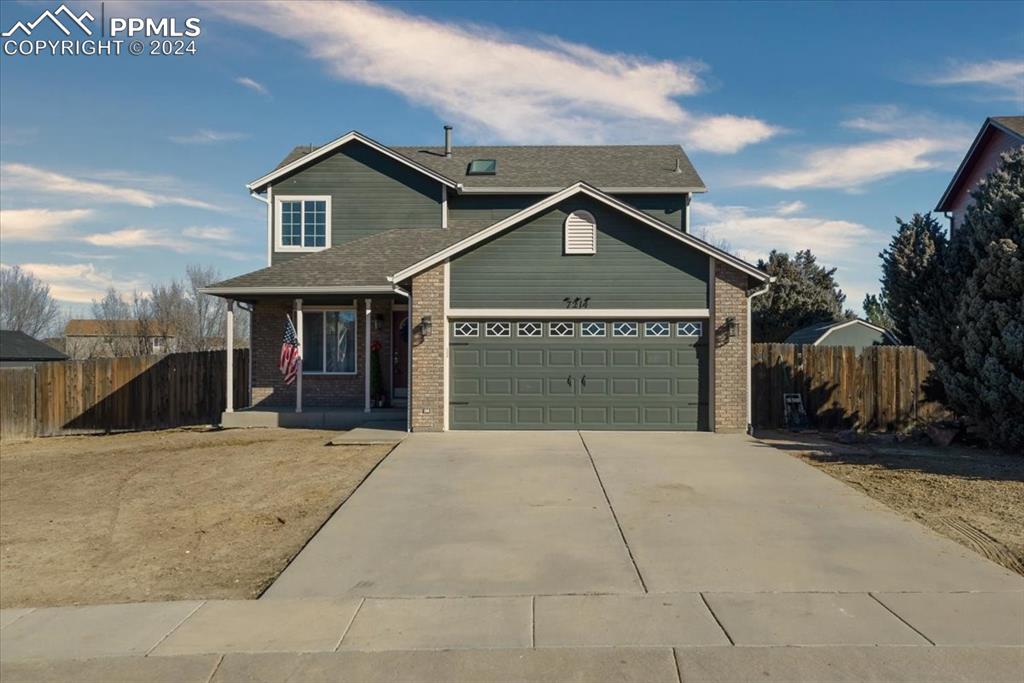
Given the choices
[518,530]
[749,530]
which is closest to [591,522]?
[518,530]

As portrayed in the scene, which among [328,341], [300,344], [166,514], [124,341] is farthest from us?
[124,341]

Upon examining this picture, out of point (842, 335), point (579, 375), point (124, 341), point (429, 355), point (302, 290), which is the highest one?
point (302, 290)

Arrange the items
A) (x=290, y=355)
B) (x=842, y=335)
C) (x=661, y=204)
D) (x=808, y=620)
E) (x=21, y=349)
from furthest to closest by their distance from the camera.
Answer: (x=21, y=349) → (x=842, y=335) → (x=661, y=204) → (x=290, y=355) → (x=808, y=620)

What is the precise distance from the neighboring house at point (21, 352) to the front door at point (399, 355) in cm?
2241

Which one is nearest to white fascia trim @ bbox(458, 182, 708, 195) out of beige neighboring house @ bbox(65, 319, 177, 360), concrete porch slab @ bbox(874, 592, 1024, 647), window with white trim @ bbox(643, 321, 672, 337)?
window with white trim @ bbox(643, 321, 672, 337)

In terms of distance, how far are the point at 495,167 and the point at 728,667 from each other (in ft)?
59.1

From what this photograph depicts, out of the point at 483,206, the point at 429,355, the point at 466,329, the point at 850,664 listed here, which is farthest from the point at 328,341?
the point at 850,664

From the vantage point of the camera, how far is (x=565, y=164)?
2170 cm

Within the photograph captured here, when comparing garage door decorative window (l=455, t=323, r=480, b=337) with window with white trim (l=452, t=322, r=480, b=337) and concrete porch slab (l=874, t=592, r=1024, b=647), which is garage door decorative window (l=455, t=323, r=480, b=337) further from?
concrete porch slab (l=874, t=592, r=1024, b=647)

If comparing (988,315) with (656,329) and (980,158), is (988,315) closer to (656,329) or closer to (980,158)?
(656,329)

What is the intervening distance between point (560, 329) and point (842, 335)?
2114 centimetres

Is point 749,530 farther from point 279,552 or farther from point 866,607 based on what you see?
point 279,552

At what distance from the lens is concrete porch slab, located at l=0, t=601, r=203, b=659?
214 inches

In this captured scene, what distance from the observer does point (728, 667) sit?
4.87 metres
